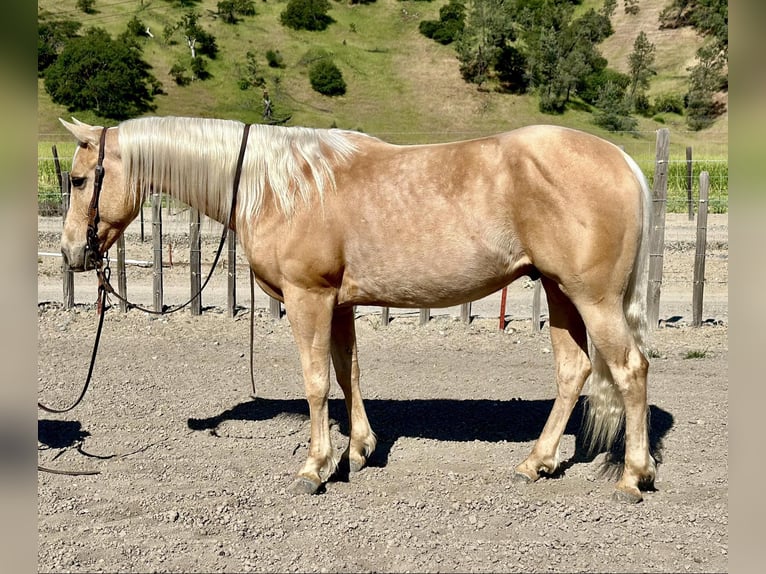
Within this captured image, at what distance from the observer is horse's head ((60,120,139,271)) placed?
4426mm

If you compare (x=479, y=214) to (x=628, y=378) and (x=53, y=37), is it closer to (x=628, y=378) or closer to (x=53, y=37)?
(x=628, y=378)

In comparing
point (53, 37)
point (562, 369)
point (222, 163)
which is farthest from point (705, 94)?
point (222, 163)

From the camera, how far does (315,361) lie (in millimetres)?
4422

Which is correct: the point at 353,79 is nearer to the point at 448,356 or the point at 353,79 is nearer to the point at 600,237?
the point at 448,356

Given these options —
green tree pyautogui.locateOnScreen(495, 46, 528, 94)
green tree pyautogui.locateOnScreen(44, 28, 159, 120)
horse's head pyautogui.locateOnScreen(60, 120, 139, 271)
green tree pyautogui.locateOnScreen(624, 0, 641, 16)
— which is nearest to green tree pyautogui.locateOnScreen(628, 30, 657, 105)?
green tree pyautogui.locateOnScreen(624, 0, 641, 16)

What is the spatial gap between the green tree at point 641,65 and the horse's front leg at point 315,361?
4728 centimetres

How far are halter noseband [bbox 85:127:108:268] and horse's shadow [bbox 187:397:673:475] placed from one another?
5.73ft

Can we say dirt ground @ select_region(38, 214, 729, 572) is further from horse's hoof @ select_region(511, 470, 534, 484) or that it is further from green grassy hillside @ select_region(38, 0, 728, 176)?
green grassy hillside @ select_region(38, 0, 728, 176)

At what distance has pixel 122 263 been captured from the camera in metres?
9.16

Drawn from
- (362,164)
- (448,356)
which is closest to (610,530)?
(362,164)

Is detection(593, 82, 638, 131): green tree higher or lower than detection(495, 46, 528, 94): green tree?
lower

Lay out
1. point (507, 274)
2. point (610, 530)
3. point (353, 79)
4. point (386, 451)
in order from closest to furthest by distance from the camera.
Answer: point (610, 530)
point (507, 274)
point (386, 451)
point (353, 79)

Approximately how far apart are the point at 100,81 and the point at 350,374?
1587 inches
